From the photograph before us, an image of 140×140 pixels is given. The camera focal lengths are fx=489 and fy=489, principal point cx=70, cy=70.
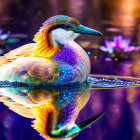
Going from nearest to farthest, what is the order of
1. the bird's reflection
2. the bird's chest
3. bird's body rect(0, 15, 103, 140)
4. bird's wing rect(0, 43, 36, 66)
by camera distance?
the bird's reflection
bird's body rect(0, 15, 103, 140)
the bird's chest
bird's wing rect(0, 43, 36, 66)

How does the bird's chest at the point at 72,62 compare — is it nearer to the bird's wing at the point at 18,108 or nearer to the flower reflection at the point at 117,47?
the bird's wing at the point at 18,108

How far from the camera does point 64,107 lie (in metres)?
5.74

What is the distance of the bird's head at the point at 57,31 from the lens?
668cm

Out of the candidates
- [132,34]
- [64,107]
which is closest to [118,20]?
[132,34]

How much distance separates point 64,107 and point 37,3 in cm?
1037

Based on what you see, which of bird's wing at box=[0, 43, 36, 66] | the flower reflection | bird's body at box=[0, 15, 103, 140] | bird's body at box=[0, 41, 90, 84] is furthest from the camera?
the flower reflection

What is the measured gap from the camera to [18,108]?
575cm

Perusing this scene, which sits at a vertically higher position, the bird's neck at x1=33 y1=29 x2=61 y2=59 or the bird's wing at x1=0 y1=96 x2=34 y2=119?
the bird's neck at x1=33 y1=29 x2=61 y2=59

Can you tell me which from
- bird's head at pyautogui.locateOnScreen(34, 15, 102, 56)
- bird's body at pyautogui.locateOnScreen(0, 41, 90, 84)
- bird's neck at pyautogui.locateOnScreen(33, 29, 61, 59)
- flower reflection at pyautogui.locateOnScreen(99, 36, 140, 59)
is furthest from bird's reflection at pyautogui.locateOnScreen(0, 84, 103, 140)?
flower reflection at pyautogui.locateOnScreen(99, 36, 140, 59)

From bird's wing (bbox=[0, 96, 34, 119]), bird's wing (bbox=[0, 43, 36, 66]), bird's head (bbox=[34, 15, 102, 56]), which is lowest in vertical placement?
bird's wing (bbox=[0, 96, 34, 119])

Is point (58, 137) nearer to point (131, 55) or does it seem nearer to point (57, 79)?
point (57, 79)

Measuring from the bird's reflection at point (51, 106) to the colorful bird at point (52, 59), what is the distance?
0.16 m

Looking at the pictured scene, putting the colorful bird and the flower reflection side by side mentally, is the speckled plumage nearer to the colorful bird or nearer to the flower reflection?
the colorful bird

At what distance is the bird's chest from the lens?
6.64m
